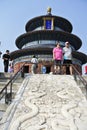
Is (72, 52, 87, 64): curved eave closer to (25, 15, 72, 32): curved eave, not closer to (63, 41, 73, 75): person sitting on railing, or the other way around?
(25, 15, 72, 32): curved eave

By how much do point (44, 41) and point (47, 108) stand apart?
23.3m

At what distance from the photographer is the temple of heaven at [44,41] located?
93.4 feet

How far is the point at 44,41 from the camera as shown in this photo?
30.9 m

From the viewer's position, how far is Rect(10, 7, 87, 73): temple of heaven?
93.4ft

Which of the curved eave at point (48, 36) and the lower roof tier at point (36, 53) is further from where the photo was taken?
the curved eave at point (48, 36)

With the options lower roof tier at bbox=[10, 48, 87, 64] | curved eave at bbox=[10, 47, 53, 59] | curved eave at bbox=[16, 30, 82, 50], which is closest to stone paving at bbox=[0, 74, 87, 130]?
curved eave at bbox=[10, 47, 53, 59]

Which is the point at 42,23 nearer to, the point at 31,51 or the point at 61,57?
the point at 31,51

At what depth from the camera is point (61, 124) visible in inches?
268

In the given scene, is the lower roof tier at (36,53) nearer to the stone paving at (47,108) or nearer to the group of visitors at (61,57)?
the group of visitors at (61,57)

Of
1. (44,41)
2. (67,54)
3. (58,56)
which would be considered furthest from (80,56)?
(67,54)

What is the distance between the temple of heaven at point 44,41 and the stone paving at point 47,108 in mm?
15925

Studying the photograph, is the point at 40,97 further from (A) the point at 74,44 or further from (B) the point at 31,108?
(A) the point at 74,44

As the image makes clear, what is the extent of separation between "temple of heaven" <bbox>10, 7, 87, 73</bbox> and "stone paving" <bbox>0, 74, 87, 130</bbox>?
15.9 metres

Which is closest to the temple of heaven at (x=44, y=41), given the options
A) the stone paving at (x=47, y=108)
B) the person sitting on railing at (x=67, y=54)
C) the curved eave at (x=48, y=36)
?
the curved eave at (x=48, y=36)
